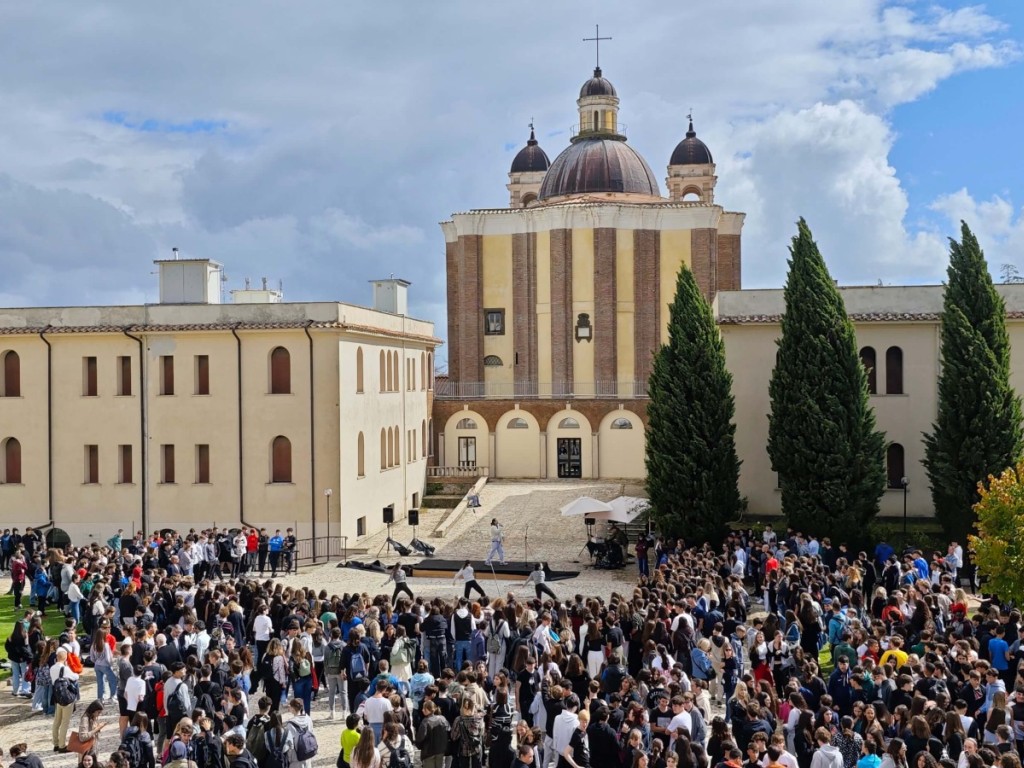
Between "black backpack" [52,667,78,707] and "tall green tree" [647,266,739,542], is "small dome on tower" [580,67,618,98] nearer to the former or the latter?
"tall green tree" [647,266,739,542]

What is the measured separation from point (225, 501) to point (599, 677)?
2228 centimetres

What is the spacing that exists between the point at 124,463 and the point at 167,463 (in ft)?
4.65

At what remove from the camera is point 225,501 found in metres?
34.8

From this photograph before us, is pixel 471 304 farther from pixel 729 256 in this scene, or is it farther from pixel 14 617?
pixel 14 617

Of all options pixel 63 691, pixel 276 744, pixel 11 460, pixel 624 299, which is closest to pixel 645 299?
pixel 624 299

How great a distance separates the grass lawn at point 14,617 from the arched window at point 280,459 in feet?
30.8

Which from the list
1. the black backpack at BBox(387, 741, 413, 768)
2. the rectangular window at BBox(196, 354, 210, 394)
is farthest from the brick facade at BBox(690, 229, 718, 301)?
the black backpack at BBox(387, 741, 413, 768)

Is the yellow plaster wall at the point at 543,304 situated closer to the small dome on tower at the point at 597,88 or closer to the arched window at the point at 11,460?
the small dome on tower at the point at 597,88

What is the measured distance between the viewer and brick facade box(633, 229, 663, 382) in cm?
5541

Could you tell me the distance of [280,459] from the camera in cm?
3494

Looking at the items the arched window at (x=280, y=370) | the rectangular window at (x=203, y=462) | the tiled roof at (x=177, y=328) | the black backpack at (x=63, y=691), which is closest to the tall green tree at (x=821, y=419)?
the tiled roof at (x=177, y=328)

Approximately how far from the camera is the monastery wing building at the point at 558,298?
2002 inches

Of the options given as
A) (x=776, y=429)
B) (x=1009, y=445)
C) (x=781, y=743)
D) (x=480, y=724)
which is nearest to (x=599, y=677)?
(x=480, y=724)

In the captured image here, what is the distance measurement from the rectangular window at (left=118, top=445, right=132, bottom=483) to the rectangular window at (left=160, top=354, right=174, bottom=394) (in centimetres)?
222
